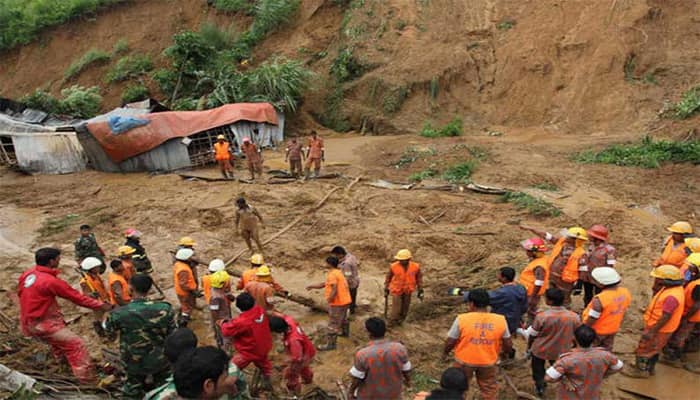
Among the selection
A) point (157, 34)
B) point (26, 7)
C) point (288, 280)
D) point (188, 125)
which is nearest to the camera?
point (288, 280)

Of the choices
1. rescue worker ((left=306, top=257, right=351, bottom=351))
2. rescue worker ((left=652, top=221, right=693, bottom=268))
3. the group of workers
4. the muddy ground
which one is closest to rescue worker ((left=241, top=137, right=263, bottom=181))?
the group of workers

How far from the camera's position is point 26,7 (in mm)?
31547

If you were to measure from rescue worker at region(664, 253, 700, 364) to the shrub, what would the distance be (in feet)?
88.8

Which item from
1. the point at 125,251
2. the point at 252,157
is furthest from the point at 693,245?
the point at 252,157

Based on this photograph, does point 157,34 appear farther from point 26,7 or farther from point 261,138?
point 261,138

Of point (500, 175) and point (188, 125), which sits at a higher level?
point (188, 125)

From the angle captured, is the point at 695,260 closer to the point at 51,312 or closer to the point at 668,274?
the point at 668,274

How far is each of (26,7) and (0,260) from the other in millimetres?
27993

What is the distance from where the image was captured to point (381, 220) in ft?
38.8

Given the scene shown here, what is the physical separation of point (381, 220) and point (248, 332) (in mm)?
6871

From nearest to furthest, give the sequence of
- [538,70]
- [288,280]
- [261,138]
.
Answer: [288,280] → [261,138] → [538,70]

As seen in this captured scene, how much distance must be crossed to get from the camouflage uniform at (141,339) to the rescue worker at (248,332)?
640 millimetres

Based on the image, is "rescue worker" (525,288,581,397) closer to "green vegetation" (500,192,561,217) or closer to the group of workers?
"green vegetation" (500,192,561,217)

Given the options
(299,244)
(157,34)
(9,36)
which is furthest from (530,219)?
(9,36)
